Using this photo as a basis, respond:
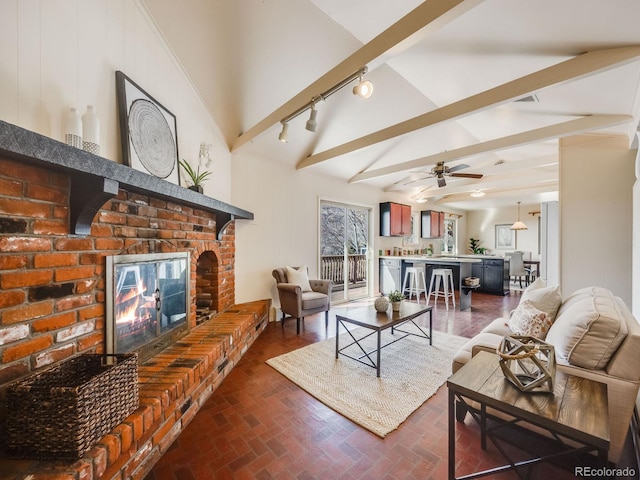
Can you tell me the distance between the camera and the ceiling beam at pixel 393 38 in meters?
1.57

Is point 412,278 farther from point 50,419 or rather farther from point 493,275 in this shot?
point 50,419

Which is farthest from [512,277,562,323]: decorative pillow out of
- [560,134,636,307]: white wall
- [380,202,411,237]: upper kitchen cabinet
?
[380,202,411,237]: upper kitchen cabinet

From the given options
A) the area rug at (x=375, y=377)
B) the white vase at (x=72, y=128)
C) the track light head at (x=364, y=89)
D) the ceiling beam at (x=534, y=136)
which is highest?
the ceiling beam at (x=534, y=136)

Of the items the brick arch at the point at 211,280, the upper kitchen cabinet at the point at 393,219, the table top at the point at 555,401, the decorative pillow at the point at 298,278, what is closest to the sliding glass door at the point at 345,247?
the upper kitchen cabinet at the point at 393,219

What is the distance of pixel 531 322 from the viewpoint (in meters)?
2.21

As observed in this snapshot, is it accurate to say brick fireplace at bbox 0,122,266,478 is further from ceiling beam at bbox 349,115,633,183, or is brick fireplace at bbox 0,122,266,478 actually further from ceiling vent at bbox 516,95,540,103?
ceiling beam at bbox 349,115,633,183

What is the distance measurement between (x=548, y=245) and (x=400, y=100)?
3.36m

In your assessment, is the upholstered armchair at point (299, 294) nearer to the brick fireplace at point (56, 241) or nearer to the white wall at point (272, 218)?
the white wall at point (272, 218)

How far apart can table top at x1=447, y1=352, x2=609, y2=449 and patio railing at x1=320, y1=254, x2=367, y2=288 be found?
187 inches

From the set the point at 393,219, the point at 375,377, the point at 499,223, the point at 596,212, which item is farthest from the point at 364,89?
the point at 499,223

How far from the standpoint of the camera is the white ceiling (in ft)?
6.07

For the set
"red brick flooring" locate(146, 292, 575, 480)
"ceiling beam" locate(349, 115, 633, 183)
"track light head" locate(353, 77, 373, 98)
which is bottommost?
"red brick flooring" locate(146, 292, 575, 480)

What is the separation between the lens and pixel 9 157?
1100 mm

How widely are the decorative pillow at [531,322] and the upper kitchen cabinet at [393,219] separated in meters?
4.18
